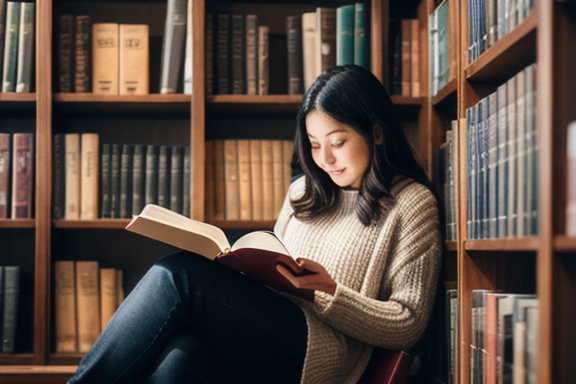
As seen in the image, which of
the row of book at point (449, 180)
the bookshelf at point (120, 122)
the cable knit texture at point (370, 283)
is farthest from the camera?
the bookshelf at point (120, 122)

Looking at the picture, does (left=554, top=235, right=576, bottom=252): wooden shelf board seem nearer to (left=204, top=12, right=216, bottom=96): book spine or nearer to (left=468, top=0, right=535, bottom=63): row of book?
(left=468, top=0, right=535, bottom=63): row of book

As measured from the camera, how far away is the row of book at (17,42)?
6.96ft

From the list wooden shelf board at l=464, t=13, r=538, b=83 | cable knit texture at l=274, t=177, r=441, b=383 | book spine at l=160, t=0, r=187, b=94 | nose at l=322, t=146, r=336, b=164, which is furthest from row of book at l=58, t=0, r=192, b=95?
wooden shelf board at l=464, t=13, r=538, b=83

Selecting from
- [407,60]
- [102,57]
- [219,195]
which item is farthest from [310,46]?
[102,57]

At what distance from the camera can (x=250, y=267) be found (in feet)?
4.89

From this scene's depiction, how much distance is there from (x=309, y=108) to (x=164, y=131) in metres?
0.71

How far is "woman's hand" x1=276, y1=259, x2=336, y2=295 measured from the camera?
1446 mm

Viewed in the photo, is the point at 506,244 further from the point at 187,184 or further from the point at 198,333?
the point at 187,184

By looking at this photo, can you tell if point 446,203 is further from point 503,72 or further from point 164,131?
point 164,131

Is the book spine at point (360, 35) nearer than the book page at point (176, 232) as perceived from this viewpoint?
No

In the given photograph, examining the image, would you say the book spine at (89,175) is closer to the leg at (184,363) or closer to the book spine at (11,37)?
the book spine at (11,37)

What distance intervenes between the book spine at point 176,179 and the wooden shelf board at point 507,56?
2.97ft

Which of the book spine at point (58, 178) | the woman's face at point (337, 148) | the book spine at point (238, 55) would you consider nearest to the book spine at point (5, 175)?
the book spine at point (58, 178)

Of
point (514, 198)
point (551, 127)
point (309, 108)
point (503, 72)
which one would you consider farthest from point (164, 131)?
point (551, 127)
